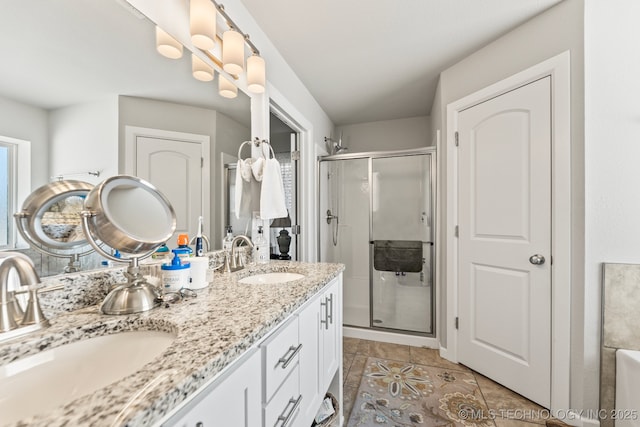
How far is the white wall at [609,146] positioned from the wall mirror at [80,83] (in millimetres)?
2047

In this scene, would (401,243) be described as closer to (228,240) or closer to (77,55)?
(228,240)

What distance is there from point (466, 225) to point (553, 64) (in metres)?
1.08

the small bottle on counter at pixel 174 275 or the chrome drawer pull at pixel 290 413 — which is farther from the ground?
the small bottle on counter at pixel 174 275

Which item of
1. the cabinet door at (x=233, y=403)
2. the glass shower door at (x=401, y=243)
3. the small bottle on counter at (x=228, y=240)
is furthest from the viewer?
the glass shower door at (x=401, y=243)

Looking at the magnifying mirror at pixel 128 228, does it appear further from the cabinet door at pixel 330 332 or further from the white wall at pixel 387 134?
the white wall at pixel 387 134

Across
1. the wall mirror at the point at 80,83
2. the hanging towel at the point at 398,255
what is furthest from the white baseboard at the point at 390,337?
the wall mirror at the point at 80,83

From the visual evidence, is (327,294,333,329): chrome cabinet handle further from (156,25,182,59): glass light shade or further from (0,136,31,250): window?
(156,25,182,59): glass light shade

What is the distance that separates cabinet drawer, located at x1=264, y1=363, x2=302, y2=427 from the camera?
30.0 inches

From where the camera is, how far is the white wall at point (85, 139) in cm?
77

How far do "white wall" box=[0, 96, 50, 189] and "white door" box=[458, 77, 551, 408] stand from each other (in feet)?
7.33

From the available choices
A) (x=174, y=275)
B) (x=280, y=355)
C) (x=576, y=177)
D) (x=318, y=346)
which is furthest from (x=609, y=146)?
(x=174, y=275)

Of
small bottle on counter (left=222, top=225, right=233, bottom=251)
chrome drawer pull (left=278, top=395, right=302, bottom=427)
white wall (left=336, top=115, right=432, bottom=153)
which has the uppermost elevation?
white wall (left=336, top=115, right=432, bottom=153)

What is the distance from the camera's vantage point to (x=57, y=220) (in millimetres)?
746

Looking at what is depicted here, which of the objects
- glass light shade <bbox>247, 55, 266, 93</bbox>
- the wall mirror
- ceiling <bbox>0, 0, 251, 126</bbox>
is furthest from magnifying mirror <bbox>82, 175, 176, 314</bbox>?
glass light shade <bbox>247, 55, 266, 93</bbox>
